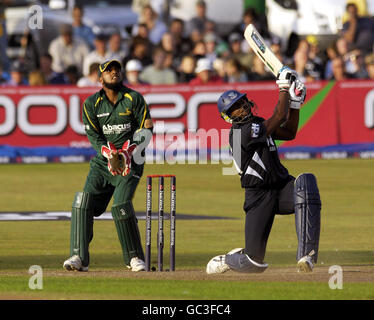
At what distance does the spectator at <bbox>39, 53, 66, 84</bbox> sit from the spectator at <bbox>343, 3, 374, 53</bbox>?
749 cm

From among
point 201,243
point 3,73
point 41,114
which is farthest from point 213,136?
point 201,243

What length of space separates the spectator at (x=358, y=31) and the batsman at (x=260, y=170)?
56.8 feet

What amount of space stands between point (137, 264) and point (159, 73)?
13.6 m

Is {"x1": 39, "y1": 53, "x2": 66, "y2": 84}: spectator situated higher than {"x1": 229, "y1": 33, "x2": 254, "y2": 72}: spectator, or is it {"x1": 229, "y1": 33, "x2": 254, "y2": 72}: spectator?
{"x1": 229, "y1": 33, "x2": 254, "y2": 72}: spectator

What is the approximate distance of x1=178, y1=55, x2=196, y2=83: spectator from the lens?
26.7 metres

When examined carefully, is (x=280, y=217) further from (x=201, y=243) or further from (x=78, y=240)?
(x=78, y=240)

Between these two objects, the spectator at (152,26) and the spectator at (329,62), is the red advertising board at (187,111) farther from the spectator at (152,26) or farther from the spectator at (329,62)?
the spectator at (152,26)

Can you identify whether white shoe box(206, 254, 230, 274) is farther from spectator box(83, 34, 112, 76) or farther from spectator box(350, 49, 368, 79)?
spectator box(83, 34, 112, 76)

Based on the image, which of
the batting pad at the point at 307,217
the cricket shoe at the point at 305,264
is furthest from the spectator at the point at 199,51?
the cricket shoe at the point at 305,264

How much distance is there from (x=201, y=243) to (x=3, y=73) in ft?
47.8

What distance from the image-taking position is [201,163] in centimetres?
2577

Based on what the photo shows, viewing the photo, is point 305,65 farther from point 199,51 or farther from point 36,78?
point 36,78

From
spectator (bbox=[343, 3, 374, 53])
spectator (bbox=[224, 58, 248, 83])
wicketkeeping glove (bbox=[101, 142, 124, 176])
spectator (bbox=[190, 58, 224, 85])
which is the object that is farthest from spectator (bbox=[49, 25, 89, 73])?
wicketkeeping glove (bbox=[101, 142, 124, 176])

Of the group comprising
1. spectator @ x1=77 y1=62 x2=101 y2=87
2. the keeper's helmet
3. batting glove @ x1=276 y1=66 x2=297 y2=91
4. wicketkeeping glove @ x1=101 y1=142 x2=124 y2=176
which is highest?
spectator @ x1=77 y1=62 x2=101 y2=87
